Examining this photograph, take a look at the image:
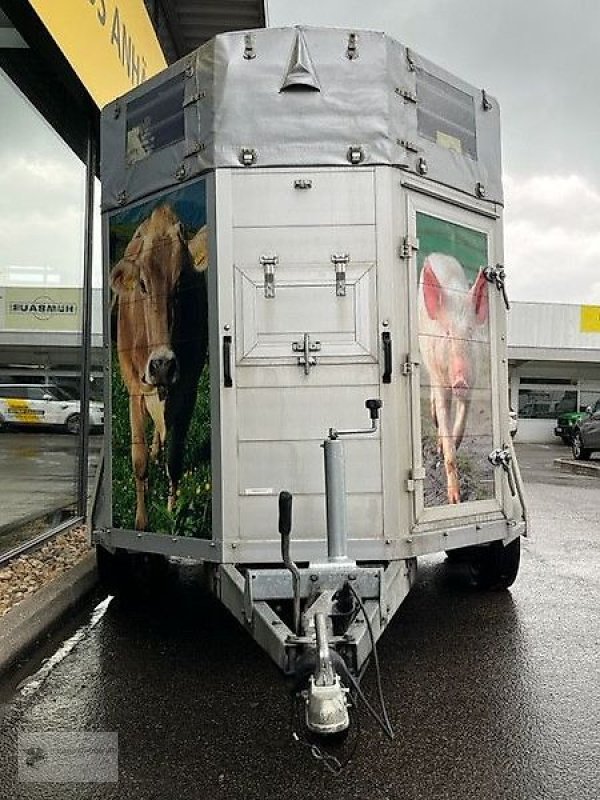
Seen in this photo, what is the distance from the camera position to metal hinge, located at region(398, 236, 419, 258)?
3.99 metres

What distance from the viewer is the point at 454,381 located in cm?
431

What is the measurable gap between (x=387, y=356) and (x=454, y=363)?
59 cm

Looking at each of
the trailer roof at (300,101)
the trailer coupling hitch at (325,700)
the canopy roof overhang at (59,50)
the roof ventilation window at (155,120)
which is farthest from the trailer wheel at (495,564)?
the canopy roof overhang at (59,50)

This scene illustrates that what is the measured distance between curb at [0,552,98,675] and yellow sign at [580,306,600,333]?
27.5 meters

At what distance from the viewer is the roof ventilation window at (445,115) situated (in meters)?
4.18

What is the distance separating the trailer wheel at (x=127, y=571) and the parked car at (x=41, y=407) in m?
1.05

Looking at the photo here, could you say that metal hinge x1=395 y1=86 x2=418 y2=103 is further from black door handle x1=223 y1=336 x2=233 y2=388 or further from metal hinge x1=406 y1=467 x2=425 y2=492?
metal hinge x1=406 y1=467 x2=425 y2=492

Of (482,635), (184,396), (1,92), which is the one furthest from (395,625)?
(1,92)

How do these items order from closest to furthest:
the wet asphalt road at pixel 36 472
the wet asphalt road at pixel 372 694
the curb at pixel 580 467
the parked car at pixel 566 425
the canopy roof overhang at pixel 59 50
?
the wet asphalt road at pixel 372 694 < the canopy roof overhang at pixel 59 50 < the wet asphalt road at pixel 36 472 < the curb at pixel 580 467 < the parked car at pixel 566 425

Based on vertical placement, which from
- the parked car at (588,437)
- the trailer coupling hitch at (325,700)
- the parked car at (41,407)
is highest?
the parked car at (41,407)

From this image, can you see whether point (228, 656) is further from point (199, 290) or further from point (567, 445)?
point (567, 445)

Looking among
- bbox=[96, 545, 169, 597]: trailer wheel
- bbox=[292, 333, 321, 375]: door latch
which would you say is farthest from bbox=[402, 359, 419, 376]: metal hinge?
bbox=[96, 545, 169, 597]: trailer wheel

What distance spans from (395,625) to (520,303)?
27100mm

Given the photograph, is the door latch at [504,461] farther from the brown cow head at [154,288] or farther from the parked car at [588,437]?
the parked car at [588,437]
